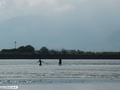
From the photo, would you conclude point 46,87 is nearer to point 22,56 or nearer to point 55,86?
point 55,86

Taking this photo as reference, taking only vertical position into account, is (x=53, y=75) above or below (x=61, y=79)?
above

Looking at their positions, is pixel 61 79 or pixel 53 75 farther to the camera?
pixel 53 75

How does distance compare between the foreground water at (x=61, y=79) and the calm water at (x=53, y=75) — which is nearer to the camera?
the foreground water at (x=61, y=79)

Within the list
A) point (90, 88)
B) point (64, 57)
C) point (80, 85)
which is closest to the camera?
point (90, 88)

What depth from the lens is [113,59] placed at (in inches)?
6929

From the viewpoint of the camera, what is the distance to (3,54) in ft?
579

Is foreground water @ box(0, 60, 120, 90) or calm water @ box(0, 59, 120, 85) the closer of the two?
foreground water @ box(0, 60, 120, 90)

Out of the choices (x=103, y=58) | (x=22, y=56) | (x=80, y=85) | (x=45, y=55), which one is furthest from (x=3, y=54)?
(x=80, y=85)

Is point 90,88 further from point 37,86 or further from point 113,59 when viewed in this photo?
point 113,59

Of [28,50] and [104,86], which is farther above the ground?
[28,50]

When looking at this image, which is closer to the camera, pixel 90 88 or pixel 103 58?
pixel 90 88

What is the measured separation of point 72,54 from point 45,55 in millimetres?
9621

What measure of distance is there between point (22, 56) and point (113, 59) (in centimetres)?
3376

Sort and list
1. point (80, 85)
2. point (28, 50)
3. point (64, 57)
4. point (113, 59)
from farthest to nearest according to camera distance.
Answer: point (28, 50) → point (113, 59) → point (64, 57) → point (80, 85)
